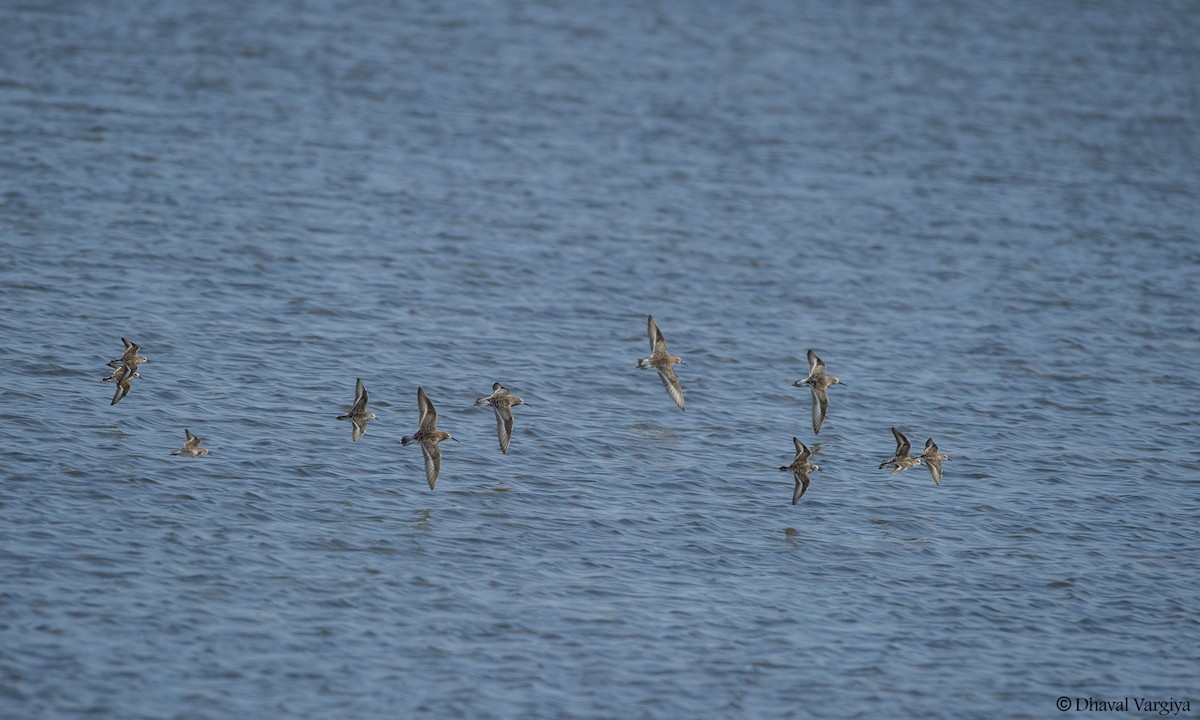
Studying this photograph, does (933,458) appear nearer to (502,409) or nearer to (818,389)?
(818,389)

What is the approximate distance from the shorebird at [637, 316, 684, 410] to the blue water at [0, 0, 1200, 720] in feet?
2.34

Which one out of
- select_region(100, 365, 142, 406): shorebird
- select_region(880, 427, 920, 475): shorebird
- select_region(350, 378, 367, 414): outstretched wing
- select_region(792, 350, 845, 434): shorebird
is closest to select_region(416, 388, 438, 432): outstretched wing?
select_region(350, 378, 367, 414): outstretched wing

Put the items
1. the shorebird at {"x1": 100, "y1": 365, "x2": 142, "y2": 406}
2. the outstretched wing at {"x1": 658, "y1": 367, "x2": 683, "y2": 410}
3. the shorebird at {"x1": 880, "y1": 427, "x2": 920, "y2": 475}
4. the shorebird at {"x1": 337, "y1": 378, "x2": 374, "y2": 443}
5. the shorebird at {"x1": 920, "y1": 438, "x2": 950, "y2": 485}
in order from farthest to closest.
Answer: the outstretched wing at {"x1": 658, "y1": 367, "x2": 683, "y2": 410}, the shorebird at {"x1": 920, "y1": 438, "x2": 950, "y2": 485}, the shorebird at {"x1": 880, "y1": 427, "x2": 920, "y2": 475}, the shorebird at {"x1": 100, "y1": 365, "x2": 142, "y2": 406}, the shorebird at {"x1": 337, "y1": 378, "x2": 374, "y2": 443}

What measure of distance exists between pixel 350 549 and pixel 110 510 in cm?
295

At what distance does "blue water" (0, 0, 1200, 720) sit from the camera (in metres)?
13.7

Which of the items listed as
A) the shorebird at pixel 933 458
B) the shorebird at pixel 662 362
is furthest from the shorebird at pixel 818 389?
→ the shorebird at pixel 662 362

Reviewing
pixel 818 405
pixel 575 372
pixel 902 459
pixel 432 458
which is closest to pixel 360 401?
pixel 432 458

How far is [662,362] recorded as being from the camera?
770 inches

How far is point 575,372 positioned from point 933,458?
6536 mm

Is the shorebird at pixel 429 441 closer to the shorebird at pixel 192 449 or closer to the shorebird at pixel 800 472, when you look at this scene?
the shorebird at pixel 192 449

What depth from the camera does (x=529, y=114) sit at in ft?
121

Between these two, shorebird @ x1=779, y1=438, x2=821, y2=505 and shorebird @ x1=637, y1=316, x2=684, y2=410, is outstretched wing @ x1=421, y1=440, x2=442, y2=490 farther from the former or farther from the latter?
shorebird @ x1=779, y1=438, x2=821, y2=505

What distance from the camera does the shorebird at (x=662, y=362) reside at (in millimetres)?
19469

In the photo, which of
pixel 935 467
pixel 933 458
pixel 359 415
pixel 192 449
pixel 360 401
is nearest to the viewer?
pixel 192 449
